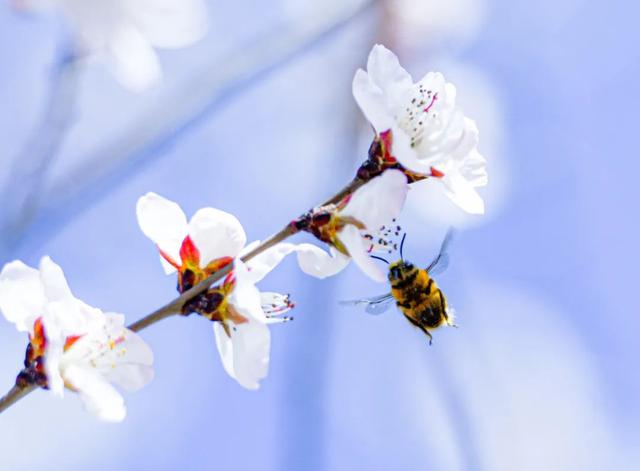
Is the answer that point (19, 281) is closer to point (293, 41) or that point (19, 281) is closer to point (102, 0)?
point (102, 0)

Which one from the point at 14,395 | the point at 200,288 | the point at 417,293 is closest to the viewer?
the point at 14,395

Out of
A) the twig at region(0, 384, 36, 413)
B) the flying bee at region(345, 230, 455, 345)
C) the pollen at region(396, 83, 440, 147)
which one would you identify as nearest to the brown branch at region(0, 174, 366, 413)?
the twig at region(0, 384, 36, 413)

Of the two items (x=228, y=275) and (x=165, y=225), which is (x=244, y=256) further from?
(x=165, y=225)

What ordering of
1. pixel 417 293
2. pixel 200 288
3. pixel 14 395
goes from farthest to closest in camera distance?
pixel 417 293 < pixel 200 288 < pixel 14 395

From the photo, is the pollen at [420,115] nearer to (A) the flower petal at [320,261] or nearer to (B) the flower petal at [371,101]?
(B) the flower petal at [371,101]

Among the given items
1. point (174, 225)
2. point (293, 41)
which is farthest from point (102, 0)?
point (293, 41)

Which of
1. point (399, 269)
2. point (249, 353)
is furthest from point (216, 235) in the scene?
point (399, 269)
